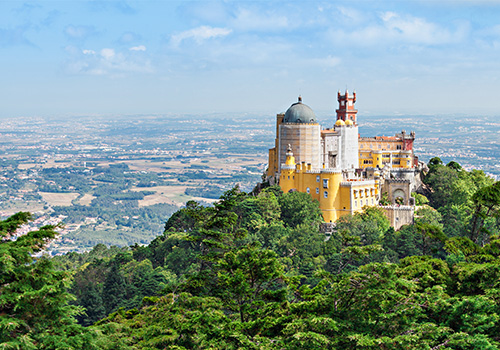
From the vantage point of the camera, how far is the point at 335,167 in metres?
81.4

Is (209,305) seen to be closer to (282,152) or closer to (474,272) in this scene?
(474,272)

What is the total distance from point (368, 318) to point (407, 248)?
41024mm

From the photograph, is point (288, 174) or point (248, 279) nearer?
point (248, 279)

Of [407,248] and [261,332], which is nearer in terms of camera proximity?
[261,332]

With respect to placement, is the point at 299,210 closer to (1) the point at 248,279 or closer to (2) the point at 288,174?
(2) the point at 288,174

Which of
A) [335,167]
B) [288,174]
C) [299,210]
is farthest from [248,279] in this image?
[335,167]

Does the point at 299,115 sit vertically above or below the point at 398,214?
above

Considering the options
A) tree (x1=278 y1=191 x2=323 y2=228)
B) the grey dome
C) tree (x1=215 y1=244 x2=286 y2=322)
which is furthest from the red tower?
tree (x1=215 y1=244 x2=286 y2=322)

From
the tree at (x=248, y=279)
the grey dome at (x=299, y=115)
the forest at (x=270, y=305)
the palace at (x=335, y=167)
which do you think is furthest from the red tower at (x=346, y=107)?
the tree at (x=248, y=279)

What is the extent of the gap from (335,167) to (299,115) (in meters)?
7.61

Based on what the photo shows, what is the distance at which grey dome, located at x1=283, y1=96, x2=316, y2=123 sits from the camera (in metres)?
80.8

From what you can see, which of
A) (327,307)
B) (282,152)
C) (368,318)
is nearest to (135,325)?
(327,307)

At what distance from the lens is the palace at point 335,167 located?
242ft

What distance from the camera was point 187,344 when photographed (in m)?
26.5
